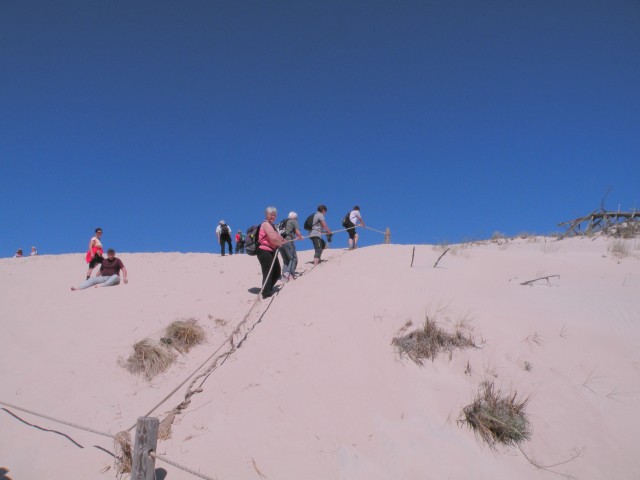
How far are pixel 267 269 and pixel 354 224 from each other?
432 cm

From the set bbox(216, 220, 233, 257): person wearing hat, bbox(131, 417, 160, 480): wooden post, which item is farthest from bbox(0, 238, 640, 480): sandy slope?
bbox(216, 220, 233, 257): person wearing hat

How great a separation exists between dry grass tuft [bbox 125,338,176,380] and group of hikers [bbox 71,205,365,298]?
2.36m

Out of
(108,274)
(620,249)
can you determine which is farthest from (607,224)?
(108,274)

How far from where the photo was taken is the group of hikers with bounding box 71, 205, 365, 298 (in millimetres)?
6750

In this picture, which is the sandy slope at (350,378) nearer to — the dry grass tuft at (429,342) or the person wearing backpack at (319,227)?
the dry grass tuft at (429,342)

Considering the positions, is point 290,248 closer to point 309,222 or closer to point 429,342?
point 309,222

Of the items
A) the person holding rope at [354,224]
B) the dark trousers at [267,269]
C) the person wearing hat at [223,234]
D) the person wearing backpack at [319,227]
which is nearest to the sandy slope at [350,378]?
the dark trousers at [267,269]

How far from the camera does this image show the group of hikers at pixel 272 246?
6.75 metres

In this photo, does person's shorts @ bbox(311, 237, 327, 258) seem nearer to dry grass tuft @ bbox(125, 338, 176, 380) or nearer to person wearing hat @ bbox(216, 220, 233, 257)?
dry grass tuft @ bbox(125, 338, 176, 380)

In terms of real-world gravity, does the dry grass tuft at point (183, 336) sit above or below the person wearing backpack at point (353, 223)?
below

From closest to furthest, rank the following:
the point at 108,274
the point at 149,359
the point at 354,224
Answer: the point at 149,359, the point at 108,274, the point at 354,224

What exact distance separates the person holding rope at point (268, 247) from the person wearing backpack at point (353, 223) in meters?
4.08

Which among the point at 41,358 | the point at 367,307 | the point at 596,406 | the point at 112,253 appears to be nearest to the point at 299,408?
the point at 367,307

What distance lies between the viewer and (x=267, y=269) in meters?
6.90
